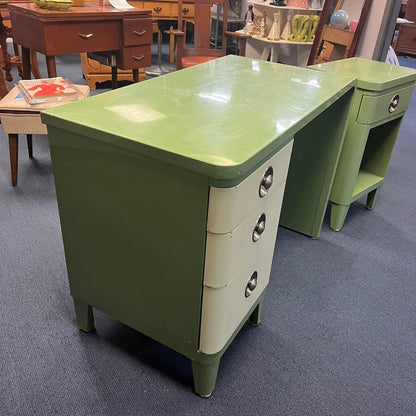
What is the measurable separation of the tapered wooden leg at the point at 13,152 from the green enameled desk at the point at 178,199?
1.09 metres

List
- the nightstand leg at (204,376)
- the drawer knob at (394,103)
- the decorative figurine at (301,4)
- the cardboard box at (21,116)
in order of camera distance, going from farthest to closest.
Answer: the decorative figurine at (301,4)
the cardboard box at (21,116)
the drawer knob at (394,103)
the nightstand leg at (204,376)

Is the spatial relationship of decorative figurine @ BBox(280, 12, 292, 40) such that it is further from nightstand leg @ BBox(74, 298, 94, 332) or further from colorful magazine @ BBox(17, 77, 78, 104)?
nightstand leg @ BBox(74, 298, 94, 332)

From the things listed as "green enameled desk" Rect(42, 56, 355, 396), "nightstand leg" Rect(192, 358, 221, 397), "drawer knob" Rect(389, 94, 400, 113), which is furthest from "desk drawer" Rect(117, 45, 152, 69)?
"nightstand leg" Rect(192, 358, 221, 397)

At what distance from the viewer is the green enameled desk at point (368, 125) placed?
5.31ft

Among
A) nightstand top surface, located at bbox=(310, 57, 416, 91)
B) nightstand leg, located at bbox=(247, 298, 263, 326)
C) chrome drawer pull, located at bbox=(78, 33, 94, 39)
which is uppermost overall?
nightstand top surface, located at bbox=(310, 57, 416, 91)

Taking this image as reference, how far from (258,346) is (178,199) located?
2.24 ft

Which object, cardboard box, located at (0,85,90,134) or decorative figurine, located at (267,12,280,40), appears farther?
decorative figurine, located at (267,12,280,40)

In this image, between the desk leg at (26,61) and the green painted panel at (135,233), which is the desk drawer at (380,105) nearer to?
the green painted panel at (135,233)

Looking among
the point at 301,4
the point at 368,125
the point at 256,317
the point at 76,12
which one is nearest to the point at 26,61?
the point at 76,12

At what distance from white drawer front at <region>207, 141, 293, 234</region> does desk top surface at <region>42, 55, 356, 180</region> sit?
43 millimetres

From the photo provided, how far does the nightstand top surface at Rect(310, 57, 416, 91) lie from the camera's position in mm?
1587

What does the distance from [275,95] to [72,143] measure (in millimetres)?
576

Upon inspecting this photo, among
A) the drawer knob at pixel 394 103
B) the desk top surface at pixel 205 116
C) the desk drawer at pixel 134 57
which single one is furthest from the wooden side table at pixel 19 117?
the drawer knob at pixel 394 103

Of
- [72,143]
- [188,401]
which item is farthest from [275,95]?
[188,401]
